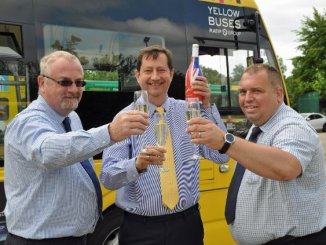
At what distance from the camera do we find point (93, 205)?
8.48 feet

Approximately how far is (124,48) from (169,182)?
6.78ft

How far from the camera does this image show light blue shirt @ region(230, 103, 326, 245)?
2.48m

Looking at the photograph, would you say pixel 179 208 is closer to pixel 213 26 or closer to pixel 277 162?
pixel 277 162

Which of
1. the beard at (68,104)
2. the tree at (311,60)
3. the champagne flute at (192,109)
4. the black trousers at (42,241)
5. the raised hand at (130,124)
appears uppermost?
the tree at (311,60)

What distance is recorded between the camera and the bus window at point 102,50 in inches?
166

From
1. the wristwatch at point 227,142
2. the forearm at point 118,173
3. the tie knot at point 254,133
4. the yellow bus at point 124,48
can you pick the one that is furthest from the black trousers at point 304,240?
the yellow bus at point 124,48

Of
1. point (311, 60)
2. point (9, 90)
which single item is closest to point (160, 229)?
point (9, 90)

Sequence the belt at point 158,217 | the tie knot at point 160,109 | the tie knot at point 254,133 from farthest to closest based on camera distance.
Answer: the tie knot at point 160,109 → the belt at point 158,217 → the tie knot at point 254,133

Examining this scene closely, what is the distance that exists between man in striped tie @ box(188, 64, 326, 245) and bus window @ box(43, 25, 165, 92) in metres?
2.01

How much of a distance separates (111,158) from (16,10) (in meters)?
1.84

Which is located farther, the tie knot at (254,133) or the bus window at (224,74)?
the bus window at (224,74)

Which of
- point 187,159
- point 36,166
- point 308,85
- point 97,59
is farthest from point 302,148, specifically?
point 308,85

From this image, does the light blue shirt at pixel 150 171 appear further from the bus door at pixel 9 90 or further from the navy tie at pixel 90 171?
the bus door at pixel 9 90

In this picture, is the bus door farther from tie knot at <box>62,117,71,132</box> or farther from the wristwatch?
the wristwatch
